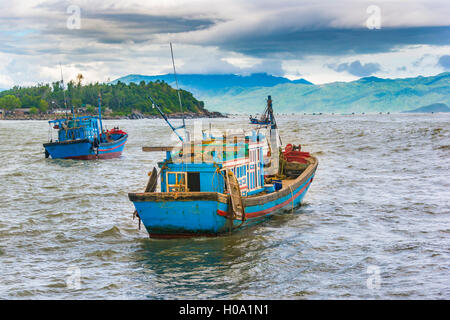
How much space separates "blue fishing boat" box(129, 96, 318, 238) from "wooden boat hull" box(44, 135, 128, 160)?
3168 cm

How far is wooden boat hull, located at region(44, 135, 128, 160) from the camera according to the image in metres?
51.5

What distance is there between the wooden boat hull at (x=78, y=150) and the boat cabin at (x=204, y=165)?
32.5m

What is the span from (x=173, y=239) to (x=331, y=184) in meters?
17.5

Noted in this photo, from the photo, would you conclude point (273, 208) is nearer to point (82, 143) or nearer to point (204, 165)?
point (204, 165)

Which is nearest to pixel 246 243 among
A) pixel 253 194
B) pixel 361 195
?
pixel 253 194

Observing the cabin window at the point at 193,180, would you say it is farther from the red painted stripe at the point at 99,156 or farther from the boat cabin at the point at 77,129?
the boat cabin at the point at 77,129

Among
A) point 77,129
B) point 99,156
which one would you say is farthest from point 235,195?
point 77,129

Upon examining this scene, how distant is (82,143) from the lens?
5134cm

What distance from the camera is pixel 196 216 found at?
18453mm

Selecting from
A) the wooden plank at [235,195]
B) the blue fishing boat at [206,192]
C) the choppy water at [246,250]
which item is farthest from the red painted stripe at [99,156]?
the wooden plank at [235,195]

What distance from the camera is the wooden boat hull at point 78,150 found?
2026 inches

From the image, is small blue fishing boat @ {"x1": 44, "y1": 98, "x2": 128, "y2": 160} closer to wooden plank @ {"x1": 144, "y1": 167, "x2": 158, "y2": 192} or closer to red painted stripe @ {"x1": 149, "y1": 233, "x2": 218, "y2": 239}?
wooden plank @ {"x1": 144, "y1": 167, "x2": 158, "y2": 192}

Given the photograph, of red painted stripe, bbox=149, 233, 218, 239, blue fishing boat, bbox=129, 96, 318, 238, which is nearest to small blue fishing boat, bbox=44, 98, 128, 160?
blue fishing boat, bbox=129, 96, 318, 238
